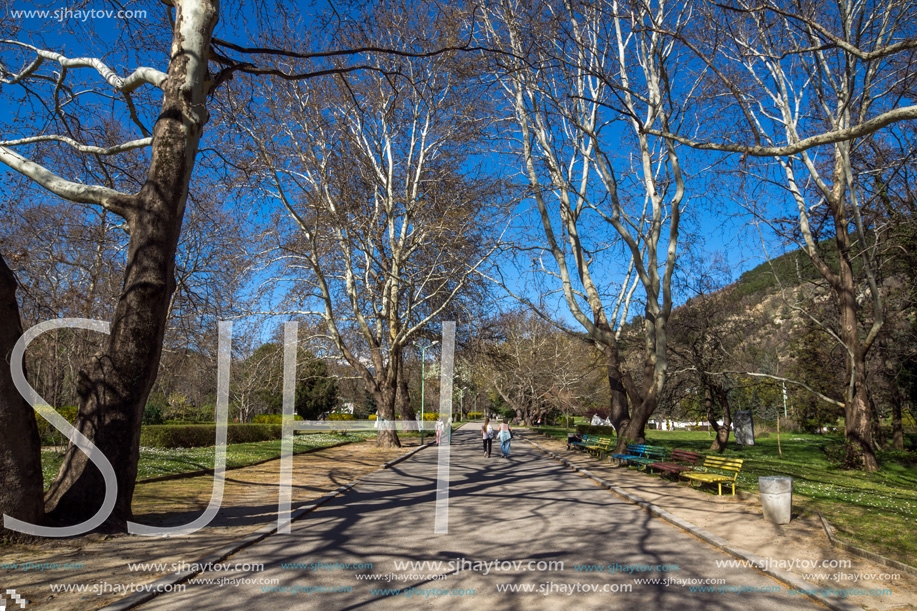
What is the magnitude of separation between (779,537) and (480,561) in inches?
Answer: 164

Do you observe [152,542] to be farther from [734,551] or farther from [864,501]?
[864,501]

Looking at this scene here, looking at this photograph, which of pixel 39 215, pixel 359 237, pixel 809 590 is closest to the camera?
pixel 809 590

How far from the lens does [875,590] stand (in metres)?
5.09

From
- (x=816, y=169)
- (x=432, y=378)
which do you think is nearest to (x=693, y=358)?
(x=816, y=169)

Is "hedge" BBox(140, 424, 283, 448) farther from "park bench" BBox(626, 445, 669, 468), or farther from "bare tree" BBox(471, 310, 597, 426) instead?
"bare tree" BBox(471, 310, 597, 426)

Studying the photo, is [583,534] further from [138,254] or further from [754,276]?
[754,276]

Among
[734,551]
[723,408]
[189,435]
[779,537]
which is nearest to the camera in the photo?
[734,551]

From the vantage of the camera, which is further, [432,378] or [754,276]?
[432,378]

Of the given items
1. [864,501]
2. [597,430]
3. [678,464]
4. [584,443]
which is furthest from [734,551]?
[597,430]

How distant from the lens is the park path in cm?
487

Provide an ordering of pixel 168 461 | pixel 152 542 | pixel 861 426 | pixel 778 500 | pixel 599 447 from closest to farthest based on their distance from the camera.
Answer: pixel 152 542, pixel 778 500, pixel 168 461, pixel 861 426, pixel 599 447

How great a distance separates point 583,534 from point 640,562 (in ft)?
4.49

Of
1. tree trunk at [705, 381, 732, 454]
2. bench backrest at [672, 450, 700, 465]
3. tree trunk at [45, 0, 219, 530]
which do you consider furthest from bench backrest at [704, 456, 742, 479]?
tree trunk at [705, 381, 732, 454]

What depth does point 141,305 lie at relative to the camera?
697 centimetres
